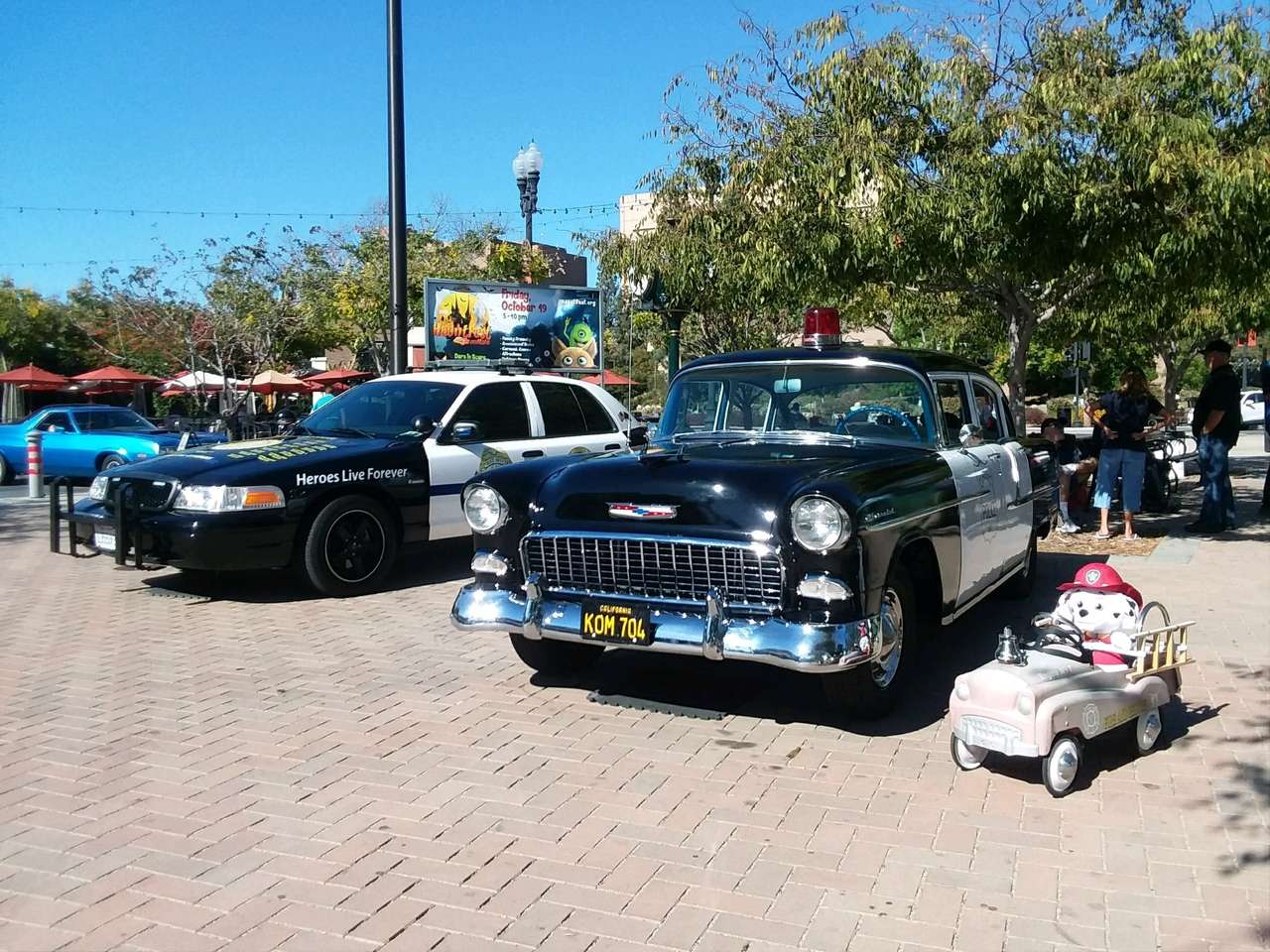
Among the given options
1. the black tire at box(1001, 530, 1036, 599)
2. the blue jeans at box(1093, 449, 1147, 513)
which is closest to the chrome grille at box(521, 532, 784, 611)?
the black tire at box(1001, 530, 1036, 599)

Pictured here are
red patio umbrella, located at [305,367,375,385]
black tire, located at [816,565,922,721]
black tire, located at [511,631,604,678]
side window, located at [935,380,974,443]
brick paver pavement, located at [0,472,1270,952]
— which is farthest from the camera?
red patio umbrella, located at [305,367,375,385]

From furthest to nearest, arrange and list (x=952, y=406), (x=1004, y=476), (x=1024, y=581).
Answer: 1. (x=1024, y=581)
2. (x=1004, y=476)
3. (x=952, y=406)

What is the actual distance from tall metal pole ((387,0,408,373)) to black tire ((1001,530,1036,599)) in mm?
6726

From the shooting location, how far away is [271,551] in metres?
7.57

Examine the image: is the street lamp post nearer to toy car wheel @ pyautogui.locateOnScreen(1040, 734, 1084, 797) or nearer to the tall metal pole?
the tall metal pole

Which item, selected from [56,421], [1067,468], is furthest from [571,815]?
[56,421]

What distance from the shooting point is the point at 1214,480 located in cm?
1091

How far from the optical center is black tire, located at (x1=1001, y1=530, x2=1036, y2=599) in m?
7.59

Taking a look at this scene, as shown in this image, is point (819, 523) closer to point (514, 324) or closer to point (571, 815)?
point (571, 815)

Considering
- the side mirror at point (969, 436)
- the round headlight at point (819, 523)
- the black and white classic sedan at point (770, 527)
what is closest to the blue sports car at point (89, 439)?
the black and white classic sedan at point (770, 527)

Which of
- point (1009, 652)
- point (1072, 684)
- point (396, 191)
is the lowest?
point (1072, 684)

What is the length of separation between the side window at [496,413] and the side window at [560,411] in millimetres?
205

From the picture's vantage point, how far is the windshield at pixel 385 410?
8.78 m

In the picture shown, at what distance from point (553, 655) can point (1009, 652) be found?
8.09 feet
